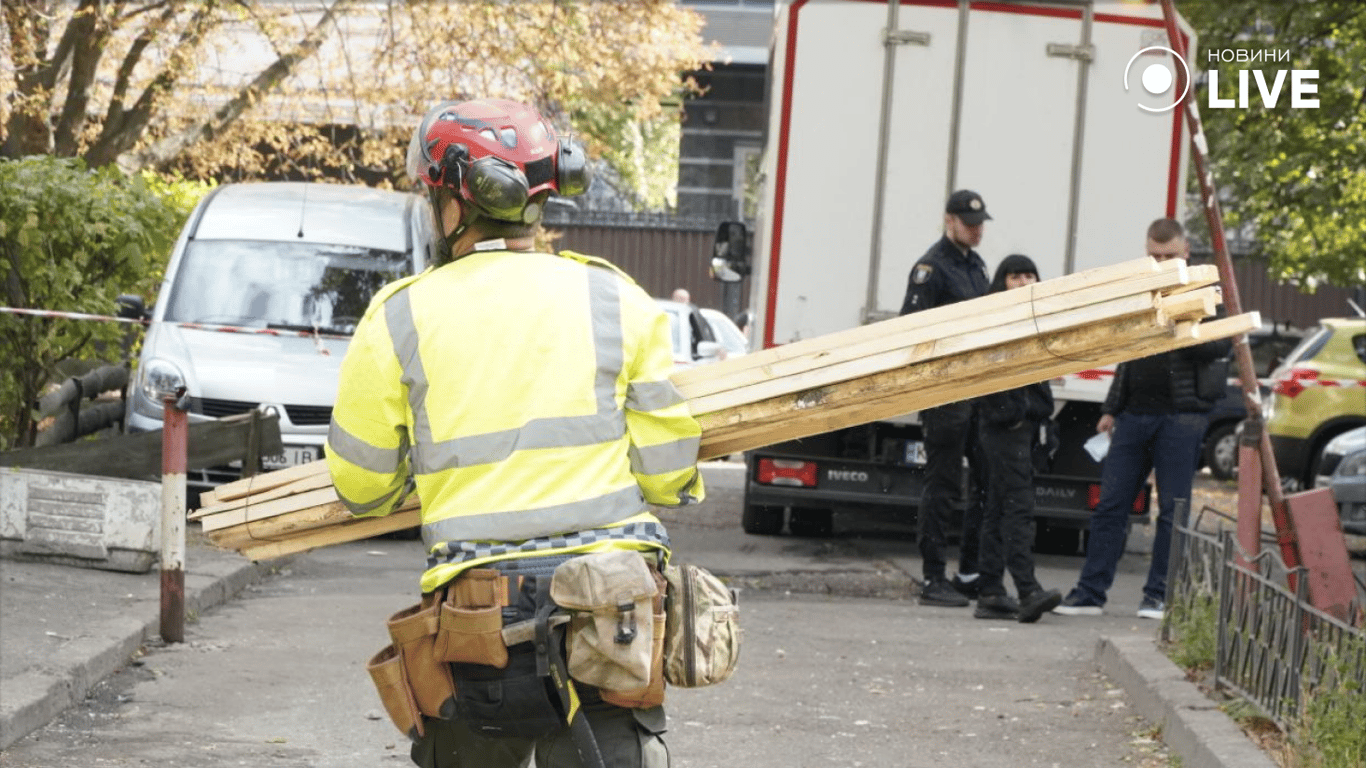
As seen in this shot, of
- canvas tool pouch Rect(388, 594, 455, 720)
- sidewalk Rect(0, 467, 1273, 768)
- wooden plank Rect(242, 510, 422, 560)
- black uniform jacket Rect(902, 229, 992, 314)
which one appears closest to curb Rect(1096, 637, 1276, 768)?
sidewalk Rect(0, 467, 1273, 768)

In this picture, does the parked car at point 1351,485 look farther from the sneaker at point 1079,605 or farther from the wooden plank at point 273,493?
the wooden plank at point 273,493

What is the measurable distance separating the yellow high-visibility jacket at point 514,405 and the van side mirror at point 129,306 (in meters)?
8.93

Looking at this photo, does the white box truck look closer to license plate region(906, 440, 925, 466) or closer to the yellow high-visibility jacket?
license plate region(906, 440, 925, 466)

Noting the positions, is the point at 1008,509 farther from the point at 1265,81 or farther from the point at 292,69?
the point at 292,69

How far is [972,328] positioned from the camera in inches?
167

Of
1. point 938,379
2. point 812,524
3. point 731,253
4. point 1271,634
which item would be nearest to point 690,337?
point 731,253

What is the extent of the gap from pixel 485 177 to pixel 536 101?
16021 millimetres

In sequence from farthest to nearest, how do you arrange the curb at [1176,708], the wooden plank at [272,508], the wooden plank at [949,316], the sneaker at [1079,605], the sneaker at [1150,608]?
the sneaker at [1079,605]
the sneaker at [1150,608]
the curb at [1176,708]
the wooden plank at [272,508]
the wooden plank at [949,316]

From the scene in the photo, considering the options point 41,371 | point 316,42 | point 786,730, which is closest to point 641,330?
point 786,730

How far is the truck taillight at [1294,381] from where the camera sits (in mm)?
Result: 18891

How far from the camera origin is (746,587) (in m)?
11.5

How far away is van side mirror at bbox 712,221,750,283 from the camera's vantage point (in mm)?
15930

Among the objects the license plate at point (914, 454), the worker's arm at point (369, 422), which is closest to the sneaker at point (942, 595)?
the license plate at point (914, 454)

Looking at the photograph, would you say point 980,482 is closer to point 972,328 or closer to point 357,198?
point 357,198
